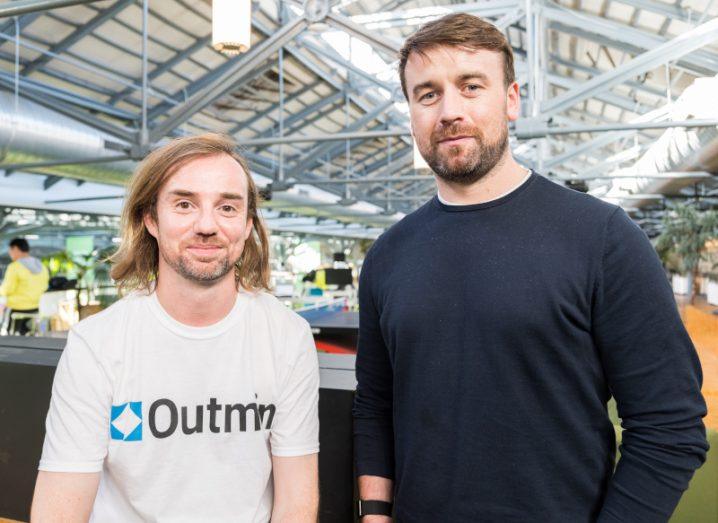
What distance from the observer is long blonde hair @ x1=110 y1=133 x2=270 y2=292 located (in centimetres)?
131

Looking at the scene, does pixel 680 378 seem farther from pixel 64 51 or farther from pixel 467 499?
pixel 64 51

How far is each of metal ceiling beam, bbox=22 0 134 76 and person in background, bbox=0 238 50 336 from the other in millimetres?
2567

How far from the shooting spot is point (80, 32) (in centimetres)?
695

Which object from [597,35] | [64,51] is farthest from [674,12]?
[64,51]

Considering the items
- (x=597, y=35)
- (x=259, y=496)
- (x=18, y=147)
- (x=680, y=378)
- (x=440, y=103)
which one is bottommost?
(x=259, y=496)

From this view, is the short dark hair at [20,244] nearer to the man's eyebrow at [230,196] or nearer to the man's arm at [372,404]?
the man's eyebrow at [230,196]

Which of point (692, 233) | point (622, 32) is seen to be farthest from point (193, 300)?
point (692, 233)

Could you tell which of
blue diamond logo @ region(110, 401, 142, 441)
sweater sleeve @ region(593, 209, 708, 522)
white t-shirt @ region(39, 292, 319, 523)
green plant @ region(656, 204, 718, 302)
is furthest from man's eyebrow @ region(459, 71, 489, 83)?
green plant @ region(656, 204, 718, 302)

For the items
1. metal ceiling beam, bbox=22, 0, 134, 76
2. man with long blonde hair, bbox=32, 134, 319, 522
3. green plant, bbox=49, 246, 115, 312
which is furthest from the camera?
green plant, bbox=49, 246, 115, 312

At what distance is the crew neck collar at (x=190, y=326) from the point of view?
1.22 meters

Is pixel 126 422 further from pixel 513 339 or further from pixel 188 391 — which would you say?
pixel 513 339

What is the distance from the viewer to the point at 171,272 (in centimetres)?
127

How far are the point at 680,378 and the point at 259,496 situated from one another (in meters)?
0.87

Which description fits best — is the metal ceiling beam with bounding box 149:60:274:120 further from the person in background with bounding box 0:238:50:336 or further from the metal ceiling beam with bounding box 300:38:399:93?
the person in background with bounding box 0:238:50:336
